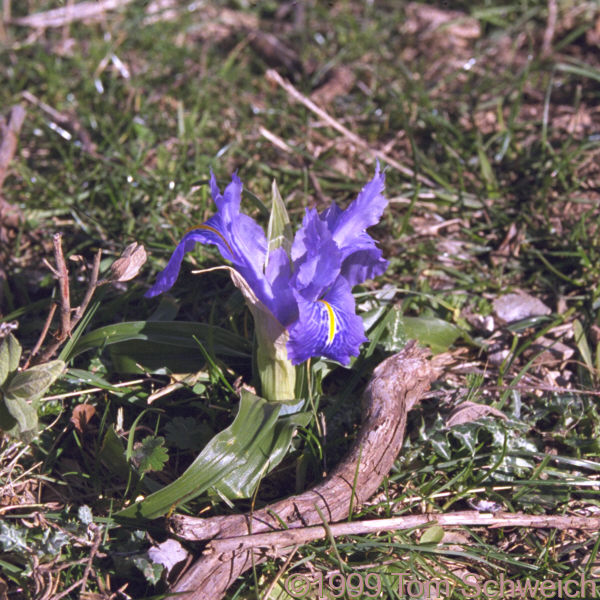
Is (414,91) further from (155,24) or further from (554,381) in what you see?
(554,381)

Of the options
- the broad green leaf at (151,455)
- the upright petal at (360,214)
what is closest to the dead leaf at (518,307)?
the upright petal at (360,214)

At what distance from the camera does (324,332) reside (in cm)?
227

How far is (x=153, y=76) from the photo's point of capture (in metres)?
4.64

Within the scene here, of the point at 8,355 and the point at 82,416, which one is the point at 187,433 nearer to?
the point at 82,416

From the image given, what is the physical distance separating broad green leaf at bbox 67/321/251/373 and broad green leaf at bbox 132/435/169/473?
0.37 meters

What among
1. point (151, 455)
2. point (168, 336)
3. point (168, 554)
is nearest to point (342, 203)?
point (168, 336)

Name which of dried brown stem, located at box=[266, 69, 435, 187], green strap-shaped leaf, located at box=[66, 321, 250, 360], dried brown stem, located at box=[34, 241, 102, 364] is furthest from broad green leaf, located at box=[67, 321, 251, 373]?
dried brown stem, located at box=[266, 69, 435, 187]

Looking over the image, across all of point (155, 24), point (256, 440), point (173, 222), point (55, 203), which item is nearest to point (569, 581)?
point (256, 440)

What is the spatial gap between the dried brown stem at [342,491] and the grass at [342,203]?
0.37 ft

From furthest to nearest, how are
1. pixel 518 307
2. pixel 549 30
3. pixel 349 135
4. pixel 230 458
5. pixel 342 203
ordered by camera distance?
pixel 549 30 < pixel 349 135 < pixel 342 203 < pixel 518 307 < pixel 230 458

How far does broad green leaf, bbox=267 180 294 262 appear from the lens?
2.54 metres

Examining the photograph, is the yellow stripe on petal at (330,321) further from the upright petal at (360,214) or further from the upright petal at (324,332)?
the upright petal at (360,214)

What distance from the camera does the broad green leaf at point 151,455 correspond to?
8.16 feet

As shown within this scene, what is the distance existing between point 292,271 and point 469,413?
36.9 inches
